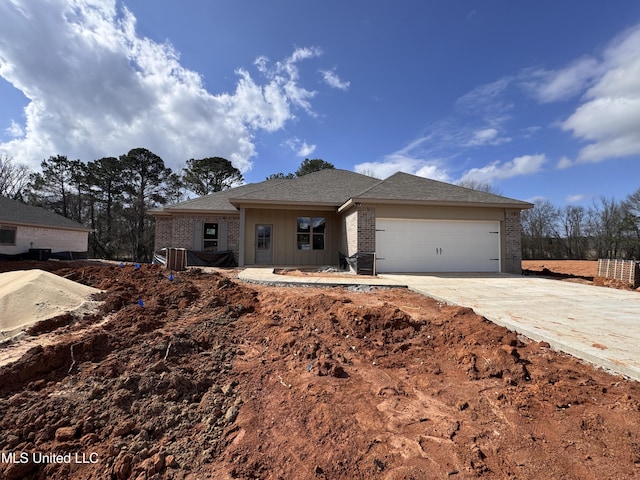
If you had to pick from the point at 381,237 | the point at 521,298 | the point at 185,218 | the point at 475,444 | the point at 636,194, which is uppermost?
the point at 636,194

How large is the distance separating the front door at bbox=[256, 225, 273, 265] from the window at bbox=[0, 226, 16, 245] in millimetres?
14068

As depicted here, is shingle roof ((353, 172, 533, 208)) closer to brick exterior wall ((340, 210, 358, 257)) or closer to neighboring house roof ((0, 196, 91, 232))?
brick exterior wall ((340, 210, 358, 257))

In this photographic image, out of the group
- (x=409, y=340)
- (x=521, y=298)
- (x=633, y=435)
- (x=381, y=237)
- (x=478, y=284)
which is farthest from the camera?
(x=381, y=237)

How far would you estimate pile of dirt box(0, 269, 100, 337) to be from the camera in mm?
4234

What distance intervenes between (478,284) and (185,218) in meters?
13.4

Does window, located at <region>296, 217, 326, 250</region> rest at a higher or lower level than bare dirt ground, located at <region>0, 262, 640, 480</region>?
higher

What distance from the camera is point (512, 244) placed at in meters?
10.9

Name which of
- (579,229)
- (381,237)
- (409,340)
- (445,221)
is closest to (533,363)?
(409,340)

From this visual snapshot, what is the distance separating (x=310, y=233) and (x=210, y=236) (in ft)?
18.1

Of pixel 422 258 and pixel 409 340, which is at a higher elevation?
pixel 422 258

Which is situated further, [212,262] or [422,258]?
[212,262]

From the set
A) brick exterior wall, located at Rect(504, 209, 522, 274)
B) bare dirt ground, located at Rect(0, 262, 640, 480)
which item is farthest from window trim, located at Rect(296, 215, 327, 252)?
bare dirt ground, located at Rect(0, 262, 640, 480)

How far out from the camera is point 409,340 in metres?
3.98

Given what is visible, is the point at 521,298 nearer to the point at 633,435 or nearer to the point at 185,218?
the point at 633,435
